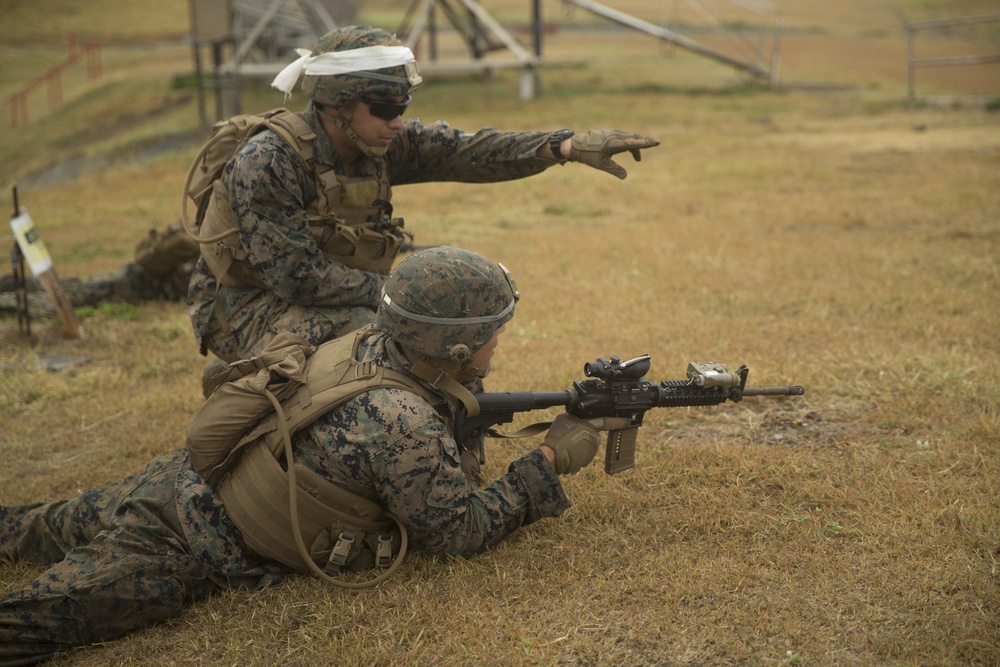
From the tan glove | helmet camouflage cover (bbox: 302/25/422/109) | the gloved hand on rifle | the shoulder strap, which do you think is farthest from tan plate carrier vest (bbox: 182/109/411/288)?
the gloved hand on rifle

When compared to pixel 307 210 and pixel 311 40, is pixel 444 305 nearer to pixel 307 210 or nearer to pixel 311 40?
pixel 307 210

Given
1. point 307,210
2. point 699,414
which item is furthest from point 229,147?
point 699,414

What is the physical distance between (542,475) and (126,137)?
19320 millimetres

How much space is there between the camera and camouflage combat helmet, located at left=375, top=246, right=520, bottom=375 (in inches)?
142

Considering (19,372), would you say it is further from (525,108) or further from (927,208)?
(525,108)

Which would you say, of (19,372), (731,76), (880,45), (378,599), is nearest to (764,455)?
(378,599)

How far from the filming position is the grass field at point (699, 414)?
360 cm

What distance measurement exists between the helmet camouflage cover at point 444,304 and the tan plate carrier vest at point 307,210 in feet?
4.49

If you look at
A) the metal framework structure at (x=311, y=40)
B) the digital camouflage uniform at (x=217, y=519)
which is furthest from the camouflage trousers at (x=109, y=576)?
the metal framework structure at (x=311, y=40)

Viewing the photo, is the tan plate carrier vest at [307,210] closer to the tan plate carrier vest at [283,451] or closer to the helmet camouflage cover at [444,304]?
the tan plate carrier vest at [283,451]

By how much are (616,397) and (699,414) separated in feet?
5.29

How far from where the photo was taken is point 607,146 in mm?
4805

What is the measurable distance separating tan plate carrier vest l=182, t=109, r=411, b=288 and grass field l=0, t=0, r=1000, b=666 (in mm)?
1300

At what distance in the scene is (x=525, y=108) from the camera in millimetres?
20406
